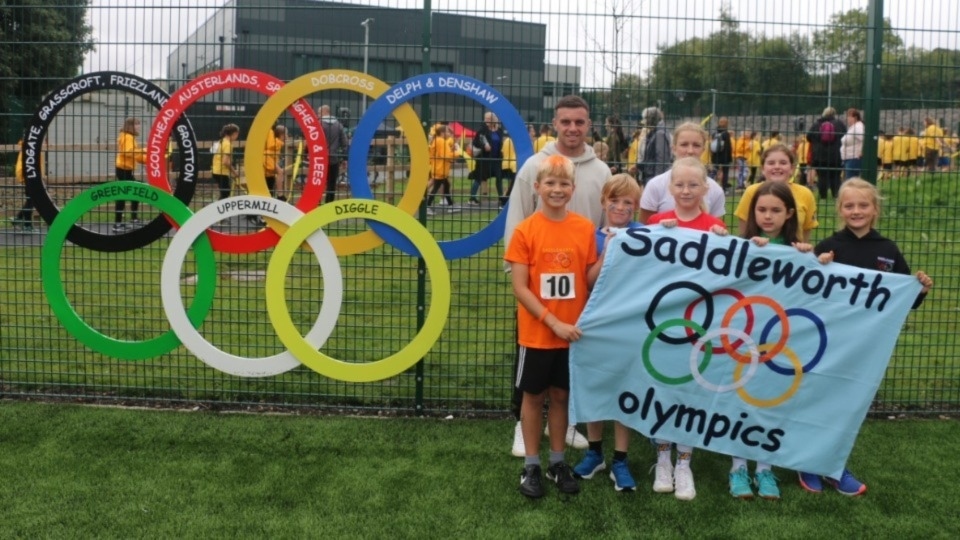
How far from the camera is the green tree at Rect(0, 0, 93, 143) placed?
5457 mm

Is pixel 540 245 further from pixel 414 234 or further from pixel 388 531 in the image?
pixel 388 531

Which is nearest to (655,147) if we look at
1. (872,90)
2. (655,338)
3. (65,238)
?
(872,90)

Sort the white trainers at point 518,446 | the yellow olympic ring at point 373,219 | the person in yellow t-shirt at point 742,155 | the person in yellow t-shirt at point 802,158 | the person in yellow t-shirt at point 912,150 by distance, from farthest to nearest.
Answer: the person in yellow t-shirt at point 742,155 < the person in yellow t-shirt at point 912,150 < the person in yellow t-shirt at point 802,158 < the yellow olympic ring at point 373,219 < the white trainers at point 518,446

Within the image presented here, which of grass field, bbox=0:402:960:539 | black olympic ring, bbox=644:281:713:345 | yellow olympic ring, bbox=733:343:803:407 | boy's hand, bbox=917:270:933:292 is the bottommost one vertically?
grass field, bbox=0:402:960:539

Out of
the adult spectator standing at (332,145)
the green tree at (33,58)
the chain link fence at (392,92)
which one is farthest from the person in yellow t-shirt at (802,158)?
the green tree at (33,58)

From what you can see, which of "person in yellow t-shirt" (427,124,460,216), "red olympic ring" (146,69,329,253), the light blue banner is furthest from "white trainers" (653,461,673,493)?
"red olympic ring" (146,69,329,253)

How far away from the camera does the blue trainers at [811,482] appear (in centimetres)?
447

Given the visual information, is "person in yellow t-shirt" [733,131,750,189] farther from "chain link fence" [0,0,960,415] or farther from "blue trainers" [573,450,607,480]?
"blue trainers" [573,450,607,480]

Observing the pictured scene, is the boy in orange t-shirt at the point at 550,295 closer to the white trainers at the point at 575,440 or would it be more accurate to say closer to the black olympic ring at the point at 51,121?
the white trainers at the point at 575,440

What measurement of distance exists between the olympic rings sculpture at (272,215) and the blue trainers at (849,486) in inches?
90.4

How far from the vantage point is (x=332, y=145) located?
5512 mm

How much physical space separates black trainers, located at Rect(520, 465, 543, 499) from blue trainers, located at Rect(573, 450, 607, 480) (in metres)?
0.28

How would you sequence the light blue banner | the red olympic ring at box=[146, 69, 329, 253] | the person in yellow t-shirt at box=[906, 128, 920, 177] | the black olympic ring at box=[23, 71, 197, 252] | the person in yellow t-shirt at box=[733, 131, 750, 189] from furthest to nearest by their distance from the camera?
the person in yellow t-shirt at box=[733, 131, 750, 189] < the person in yellow t-shirt at box=[906, 128, 920, 177] < the black olympic ring at box=[23, 71, 197, 252] < the red olympic ring at box=[146, 69, 329, 253] < the light blue banner

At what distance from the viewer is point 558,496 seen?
434 cm
